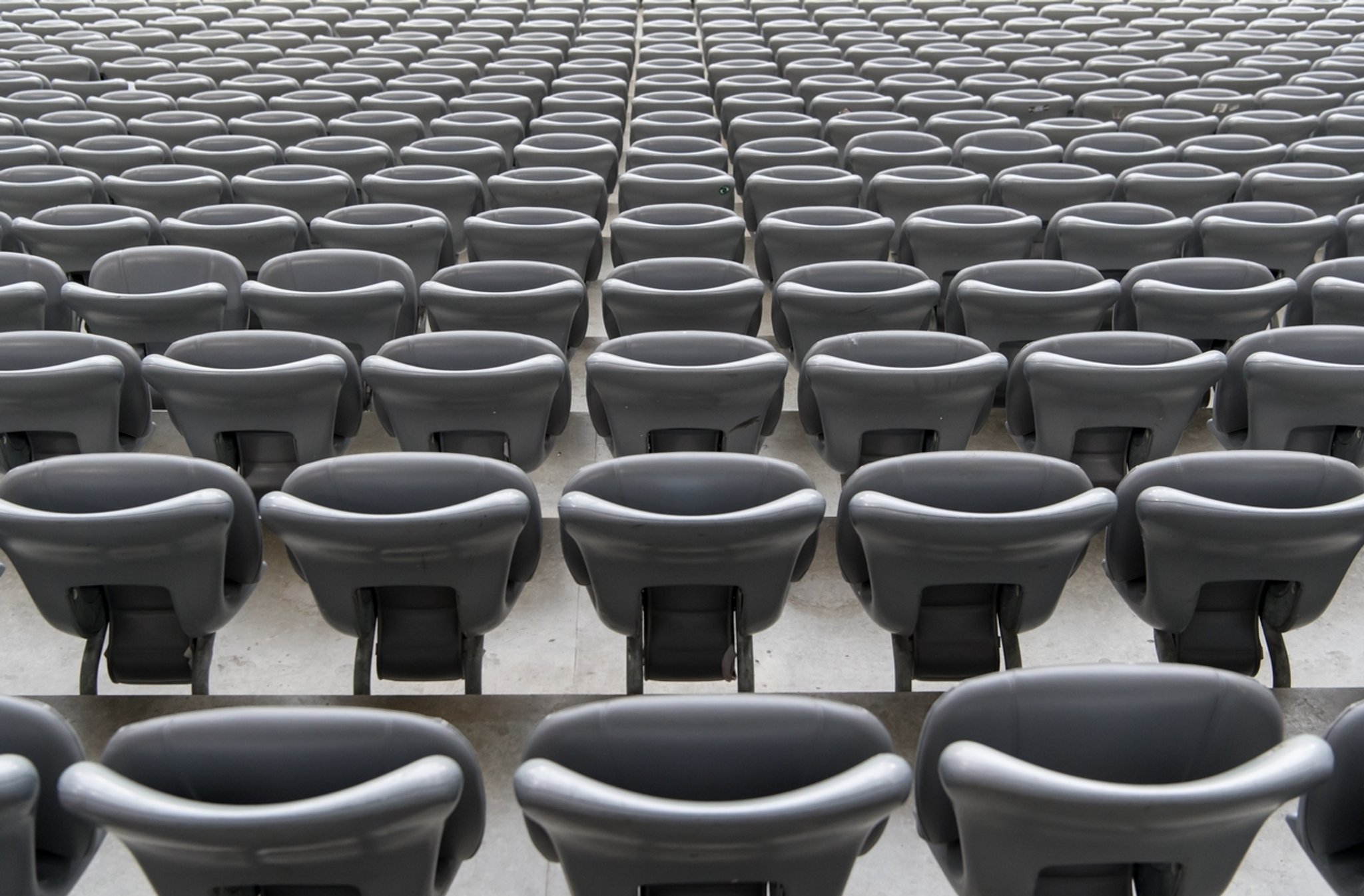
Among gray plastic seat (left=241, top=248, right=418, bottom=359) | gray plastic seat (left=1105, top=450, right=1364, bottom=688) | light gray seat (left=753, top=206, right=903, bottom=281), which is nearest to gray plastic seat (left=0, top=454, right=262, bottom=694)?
gray plastic seat (left=241, top=248, right=418, bottom=359)

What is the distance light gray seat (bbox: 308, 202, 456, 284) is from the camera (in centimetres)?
409

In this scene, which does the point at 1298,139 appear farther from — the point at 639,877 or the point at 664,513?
the point at 639,877

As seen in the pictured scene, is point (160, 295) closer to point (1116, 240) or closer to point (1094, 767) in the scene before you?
point (1094, 767)

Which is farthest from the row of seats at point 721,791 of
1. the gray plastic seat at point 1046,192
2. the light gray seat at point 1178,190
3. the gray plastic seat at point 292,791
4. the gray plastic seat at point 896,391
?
the light gray seat at point 1178,190

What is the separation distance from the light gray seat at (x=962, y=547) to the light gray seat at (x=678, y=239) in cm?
187

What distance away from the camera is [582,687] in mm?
2766

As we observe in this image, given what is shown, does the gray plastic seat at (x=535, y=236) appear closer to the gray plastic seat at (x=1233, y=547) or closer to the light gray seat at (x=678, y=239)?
the light gray seat at (x=678, y=239)

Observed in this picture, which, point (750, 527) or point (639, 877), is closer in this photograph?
point (639, 877)

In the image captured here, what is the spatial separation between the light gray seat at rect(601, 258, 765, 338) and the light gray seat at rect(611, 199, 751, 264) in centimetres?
39

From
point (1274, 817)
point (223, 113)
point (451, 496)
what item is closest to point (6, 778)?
point (451, 496)

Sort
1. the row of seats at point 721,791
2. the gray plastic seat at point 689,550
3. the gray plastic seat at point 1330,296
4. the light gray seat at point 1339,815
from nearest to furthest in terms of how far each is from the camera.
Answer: the row of seats at point 721,791 → the light gray seat at point 1339,815 → the gray plastic seat at point 689,550 → the gray plastic seat at point 1330,296

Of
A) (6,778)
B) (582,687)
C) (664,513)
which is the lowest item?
(582,687)

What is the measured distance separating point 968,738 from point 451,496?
1.15 m

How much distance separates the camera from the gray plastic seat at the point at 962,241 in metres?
4.03
